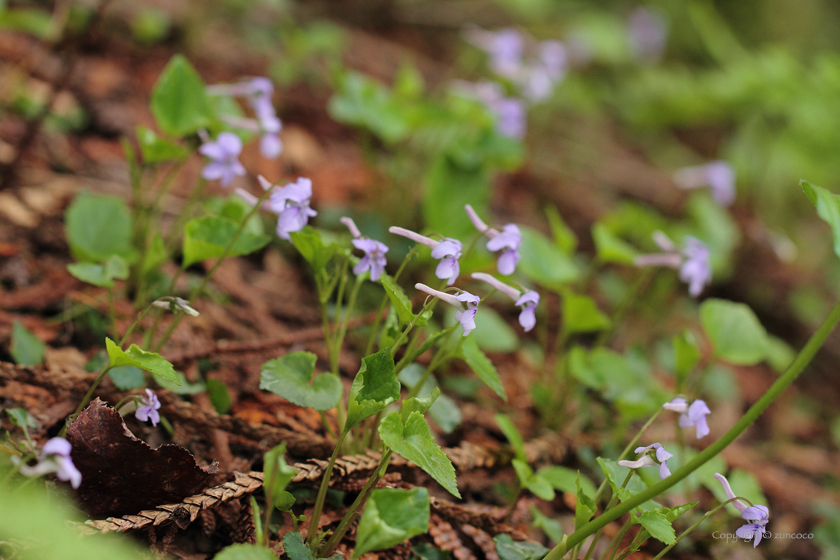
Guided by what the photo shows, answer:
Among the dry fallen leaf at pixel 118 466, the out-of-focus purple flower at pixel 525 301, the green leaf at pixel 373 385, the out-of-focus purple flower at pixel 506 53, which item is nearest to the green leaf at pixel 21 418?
the dry fallen leaf at pixel 118 466

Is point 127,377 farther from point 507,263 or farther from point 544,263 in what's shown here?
point 544,263

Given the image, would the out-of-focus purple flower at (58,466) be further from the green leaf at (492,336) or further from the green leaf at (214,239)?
the green leaf at (492,336)

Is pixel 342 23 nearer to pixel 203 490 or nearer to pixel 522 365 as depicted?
pixel 522 365

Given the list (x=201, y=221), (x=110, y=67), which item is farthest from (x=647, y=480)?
(x=110, y=67)

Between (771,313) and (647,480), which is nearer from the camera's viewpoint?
(647,480)

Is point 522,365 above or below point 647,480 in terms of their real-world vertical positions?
below

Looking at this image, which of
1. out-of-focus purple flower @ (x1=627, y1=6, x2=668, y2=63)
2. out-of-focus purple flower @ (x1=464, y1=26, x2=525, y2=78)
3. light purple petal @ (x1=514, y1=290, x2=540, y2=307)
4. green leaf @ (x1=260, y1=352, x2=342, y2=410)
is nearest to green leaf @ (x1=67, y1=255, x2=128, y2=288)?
green leaf @ (x1=260, y1=352, x2=342, y2=410)

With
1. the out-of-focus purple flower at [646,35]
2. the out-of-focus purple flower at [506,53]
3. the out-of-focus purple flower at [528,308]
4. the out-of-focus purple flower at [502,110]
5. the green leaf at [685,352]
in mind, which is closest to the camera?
the out-of-focus purple flower at [528,308]

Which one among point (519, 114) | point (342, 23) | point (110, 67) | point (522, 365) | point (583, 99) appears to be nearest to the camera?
point (522, 365)
